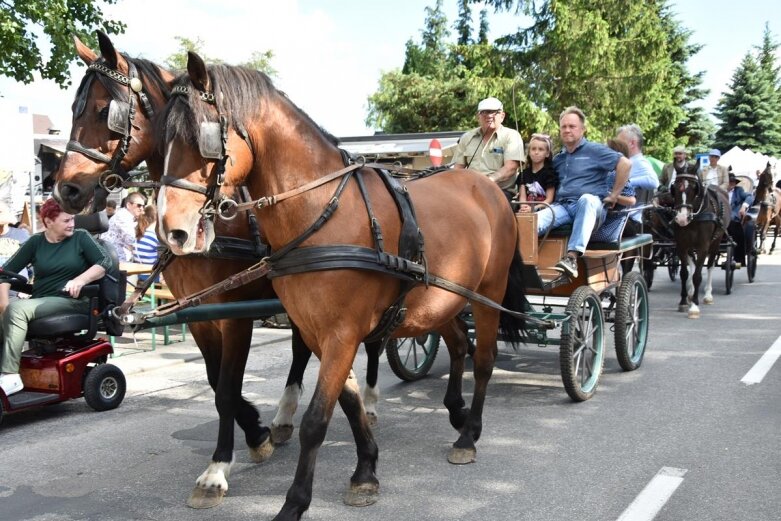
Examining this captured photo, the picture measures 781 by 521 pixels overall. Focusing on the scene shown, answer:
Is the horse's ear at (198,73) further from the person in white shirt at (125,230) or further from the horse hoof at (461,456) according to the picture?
the person in white shirt at (125,230)

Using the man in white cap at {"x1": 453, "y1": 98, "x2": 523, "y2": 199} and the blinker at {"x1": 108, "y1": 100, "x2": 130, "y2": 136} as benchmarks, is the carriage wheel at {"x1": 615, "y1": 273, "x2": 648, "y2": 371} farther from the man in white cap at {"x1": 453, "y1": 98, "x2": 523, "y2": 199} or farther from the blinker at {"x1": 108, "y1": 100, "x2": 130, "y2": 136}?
the blinker at {"x1": 108, "y1": 100, "x2": 130, "y2": 136}

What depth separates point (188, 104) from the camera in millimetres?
3158

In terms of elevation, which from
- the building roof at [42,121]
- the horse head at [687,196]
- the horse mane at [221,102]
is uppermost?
the building roof at [42,121]

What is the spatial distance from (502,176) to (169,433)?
3.27m

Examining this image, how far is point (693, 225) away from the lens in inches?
428

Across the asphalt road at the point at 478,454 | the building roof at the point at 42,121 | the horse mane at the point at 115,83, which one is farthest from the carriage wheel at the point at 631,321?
the building roof at the point at 42,121

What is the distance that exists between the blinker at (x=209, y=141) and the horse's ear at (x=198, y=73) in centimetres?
20

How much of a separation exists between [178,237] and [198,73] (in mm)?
721

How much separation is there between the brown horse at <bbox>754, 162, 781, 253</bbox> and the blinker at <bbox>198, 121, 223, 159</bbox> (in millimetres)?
15544

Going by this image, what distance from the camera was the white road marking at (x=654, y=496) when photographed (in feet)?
12.2

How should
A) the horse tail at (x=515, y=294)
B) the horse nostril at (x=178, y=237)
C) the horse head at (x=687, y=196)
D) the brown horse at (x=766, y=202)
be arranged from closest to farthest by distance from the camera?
the horse nostril at (x=178, y=237) < the horse tail at (x=515, y=294) < the horse head at (x=687, y=196) < the brown horse at (x=766, y=202)

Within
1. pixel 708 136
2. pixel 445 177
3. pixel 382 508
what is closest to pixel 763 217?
pixel 445 177

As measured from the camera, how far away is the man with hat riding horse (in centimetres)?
1338

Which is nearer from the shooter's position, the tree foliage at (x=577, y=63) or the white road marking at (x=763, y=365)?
the white road marking at (x=763, y=365)
